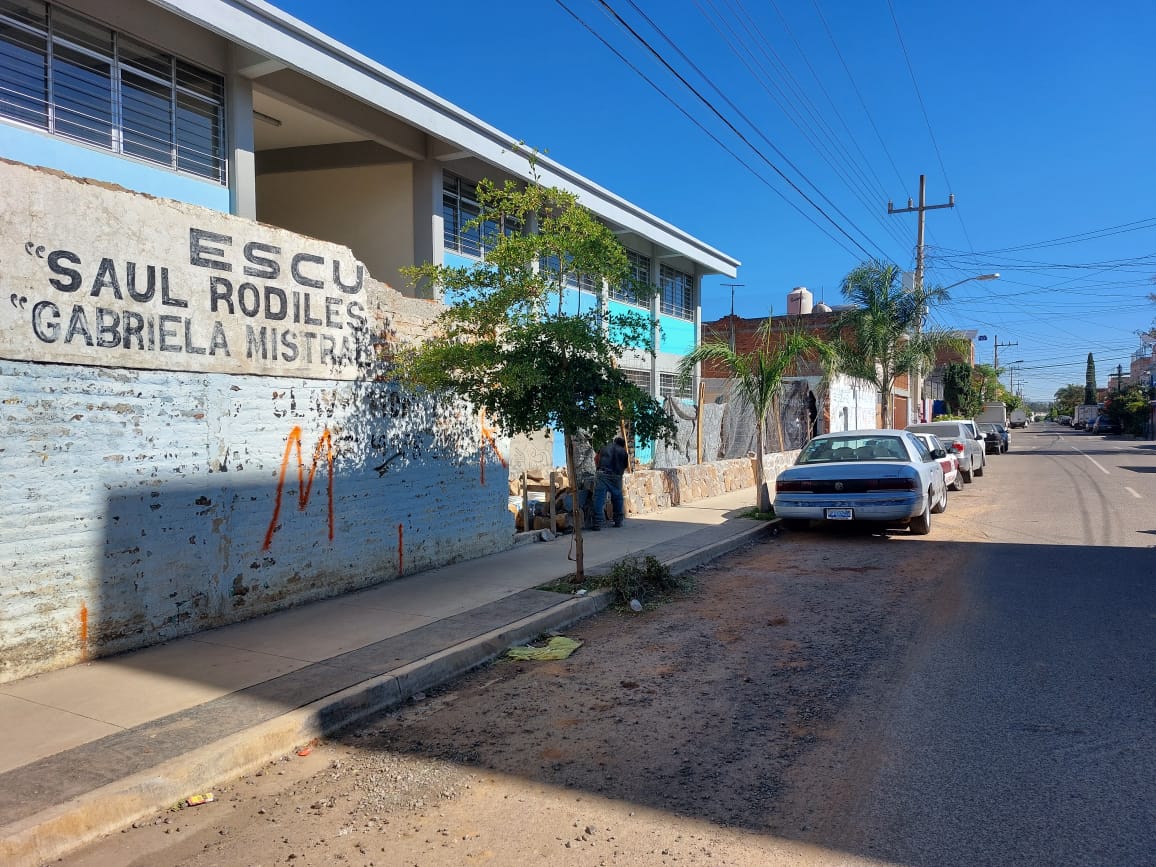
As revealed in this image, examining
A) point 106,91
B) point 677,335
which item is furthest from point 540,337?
point 677,335

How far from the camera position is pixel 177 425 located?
6.47 metres

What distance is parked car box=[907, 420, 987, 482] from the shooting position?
797 inches

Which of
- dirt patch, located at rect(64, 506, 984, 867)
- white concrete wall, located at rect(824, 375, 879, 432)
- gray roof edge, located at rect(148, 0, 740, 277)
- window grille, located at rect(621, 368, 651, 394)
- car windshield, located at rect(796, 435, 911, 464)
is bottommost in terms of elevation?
dirt patch, located at rect(64, 506, 984, 867)

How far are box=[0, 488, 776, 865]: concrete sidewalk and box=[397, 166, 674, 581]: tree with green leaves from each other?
183cm

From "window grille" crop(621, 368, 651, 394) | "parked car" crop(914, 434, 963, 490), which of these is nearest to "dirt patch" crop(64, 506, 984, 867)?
"parked car" crop(914, 434, 963, 490)

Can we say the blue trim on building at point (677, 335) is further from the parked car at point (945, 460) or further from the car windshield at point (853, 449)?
the car windshield at point (853, 449)

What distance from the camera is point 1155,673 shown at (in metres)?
5.57

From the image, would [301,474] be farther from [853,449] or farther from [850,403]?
[850,403]

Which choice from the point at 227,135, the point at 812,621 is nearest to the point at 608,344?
the point at 812,621

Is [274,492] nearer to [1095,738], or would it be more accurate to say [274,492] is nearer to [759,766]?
[759,766]

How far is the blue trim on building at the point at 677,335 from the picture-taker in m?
24.9

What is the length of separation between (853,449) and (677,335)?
13.3 meters

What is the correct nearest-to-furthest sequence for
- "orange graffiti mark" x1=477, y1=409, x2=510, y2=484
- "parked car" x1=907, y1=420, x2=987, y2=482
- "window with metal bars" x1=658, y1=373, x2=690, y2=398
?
"orange graffiti mark" x1=477, y1=409, x2=510, y2=484 → "parked car" x1=907, y1=420, x2=987, y2=482 → "window with metal bars" x1=658, y1=373, x2=690, y2=398

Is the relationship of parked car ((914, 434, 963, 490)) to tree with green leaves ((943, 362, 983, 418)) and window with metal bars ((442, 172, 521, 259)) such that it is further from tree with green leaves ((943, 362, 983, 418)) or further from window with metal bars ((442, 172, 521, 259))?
tree with green leaves ((943, 362, 983, 418))
